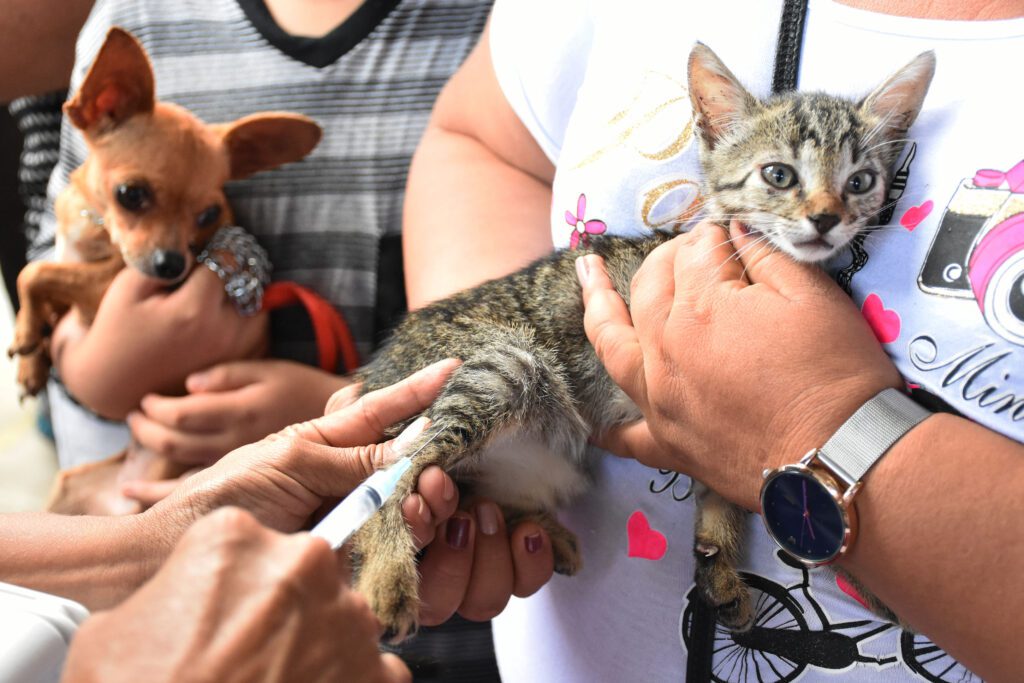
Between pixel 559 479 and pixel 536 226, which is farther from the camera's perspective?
pixel 536 226

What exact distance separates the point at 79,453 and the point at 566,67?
1320mm

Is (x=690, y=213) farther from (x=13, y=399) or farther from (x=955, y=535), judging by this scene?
(x=13, y=399)

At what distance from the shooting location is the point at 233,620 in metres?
0.38

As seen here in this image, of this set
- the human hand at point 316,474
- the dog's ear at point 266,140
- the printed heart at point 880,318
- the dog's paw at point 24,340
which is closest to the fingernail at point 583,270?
the human hand at point 316,474

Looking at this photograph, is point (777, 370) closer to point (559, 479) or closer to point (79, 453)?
point (559, 479)

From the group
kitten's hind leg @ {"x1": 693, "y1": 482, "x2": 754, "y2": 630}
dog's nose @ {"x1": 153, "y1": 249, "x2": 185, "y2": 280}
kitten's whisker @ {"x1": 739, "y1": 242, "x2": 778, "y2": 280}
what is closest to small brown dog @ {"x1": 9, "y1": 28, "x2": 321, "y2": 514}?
dog's nose @ {"x1": 153, "y1": 249, "x2": 185, "y2": 280}

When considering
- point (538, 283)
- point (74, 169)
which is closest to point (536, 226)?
point (538, 283)

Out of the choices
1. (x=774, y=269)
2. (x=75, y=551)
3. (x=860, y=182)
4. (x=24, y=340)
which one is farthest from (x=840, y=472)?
(x=24, y=340)

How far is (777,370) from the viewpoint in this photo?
69 cm

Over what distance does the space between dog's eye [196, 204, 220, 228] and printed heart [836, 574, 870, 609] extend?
1.28 m

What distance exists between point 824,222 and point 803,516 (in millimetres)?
343

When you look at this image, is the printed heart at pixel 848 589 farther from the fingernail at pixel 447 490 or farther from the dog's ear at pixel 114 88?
the dog's ear at pixel 114 88

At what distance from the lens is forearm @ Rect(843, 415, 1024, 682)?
591 millimetres

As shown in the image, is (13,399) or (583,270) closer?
(583,270)
